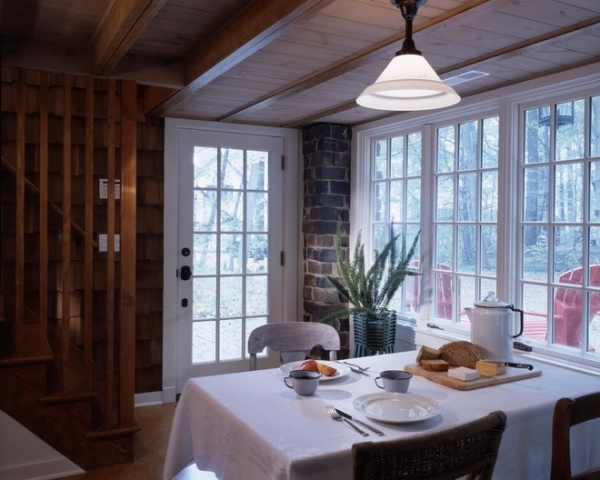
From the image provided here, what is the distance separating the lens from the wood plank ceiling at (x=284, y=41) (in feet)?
6.85

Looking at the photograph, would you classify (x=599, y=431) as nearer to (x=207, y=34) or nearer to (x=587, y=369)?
(x=587, y=369)

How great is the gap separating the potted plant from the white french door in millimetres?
837

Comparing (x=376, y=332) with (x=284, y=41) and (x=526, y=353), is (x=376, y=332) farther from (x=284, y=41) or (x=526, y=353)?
(x=284, y=41)

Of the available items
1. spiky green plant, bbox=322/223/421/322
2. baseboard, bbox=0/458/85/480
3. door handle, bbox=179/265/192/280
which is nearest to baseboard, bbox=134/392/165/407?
door handle, bbox=179/265/192/280

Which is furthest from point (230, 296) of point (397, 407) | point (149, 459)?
point (397, 407)

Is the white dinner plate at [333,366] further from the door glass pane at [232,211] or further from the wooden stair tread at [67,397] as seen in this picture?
the door glass pane at [232,211]

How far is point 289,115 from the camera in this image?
4.05 meters

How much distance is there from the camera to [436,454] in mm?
1253

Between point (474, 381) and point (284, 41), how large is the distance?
5.23ft

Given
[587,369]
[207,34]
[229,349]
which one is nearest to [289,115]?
[207,34]

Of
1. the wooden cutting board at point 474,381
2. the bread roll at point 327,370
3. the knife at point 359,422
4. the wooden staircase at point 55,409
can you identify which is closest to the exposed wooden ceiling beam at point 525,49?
the wooden cutting board at point 474,381

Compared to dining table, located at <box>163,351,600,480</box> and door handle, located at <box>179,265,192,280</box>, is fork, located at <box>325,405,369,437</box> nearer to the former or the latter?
dining table, located at <box>163,351,600,480</box>

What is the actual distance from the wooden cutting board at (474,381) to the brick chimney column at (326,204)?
2028 mm

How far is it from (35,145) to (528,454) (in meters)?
3.27
